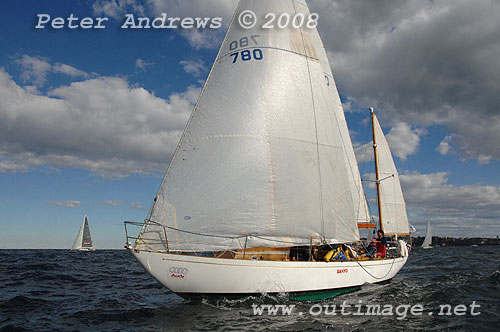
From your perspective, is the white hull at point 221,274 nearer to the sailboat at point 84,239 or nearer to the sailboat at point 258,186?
the sailboat at point 258,186

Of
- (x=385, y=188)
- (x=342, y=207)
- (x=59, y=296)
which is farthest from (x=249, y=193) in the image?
(x=385, y=188)

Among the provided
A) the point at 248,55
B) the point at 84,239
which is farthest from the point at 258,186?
the point at 84,239

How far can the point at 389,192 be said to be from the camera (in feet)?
87.0

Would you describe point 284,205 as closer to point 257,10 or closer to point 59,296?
point 257,10

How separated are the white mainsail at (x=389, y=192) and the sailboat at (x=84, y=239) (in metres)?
66.4

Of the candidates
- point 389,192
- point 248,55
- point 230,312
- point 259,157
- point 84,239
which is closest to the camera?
point 230,312

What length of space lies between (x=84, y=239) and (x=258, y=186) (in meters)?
75.0

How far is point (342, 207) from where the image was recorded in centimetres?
1299

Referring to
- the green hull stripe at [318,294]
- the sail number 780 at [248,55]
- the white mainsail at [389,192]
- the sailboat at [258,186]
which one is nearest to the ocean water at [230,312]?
the green hull stripe at [318,294]

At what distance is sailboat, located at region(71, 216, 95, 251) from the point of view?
73562 millimetres

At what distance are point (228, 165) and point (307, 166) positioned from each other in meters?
3.03

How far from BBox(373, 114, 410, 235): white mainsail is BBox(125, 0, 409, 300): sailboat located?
13.2 metres

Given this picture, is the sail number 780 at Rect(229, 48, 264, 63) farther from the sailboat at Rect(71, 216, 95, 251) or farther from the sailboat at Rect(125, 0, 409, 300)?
the sailboat at Rect(71, 216, 95, 251)

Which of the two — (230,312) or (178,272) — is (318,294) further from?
(178,272)
